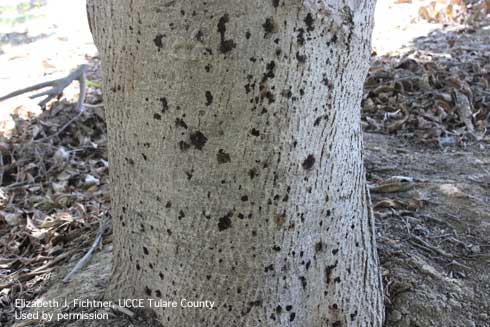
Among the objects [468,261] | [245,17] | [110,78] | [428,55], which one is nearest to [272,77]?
[245,17]

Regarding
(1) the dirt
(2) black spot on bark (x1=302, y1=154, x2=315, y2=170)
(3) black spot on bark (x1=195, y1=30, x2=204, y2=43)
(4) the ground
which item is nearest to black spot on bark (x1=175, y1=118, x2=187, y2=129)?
(3) black spot on bark (x1=195, y1=30, x2=204, y2=43)

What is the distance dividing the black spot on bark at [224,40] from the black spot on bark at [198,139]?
237mm

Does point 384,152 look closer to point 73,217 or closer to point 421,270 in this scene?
point 421,270

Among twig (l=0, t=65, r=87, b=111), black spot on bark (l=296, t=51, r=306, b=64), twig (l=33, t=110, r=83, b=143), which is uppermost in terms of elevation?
black spot on bark (l=296, t=51, r=306, b=64)

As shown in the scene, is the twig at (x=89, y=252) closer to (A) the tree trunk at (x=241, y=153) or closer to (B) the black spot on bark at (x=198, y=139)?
(A) the tree trunk at (x=241, y=153)

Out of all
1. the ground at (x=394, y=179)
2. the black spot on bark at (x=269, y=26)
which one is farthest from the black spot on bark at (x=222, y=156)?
the ground at (x=394, y=179)

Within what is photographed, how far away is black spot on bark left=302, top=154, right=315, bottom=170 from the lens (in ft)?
5.10

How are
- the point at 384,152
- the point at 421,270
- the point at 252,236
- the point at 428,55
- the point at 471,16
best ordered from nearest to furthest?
the point at 252,236 < the point at 421,270 < the point at 384,152 < the point at 428,55 < the point at 471,16

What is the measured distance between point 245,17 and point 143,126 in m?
0.44


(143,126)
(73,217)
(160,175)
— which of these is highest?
(143,126)

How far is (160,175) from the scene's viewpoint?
5.28 feet

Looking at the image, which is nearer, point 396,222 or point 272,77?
point 272,77

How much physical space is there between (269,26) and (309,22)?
0.11 meters

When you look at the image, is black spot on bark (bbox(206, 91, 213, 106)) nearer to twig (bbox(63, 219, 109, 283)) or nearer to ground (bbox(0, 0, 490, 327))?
ground (bbox(0, 0, 490, 327))
